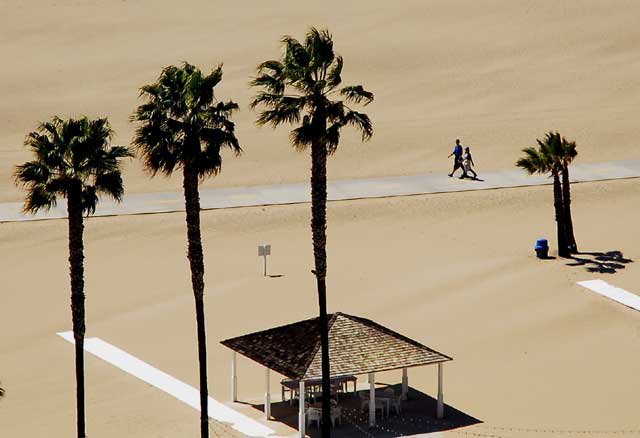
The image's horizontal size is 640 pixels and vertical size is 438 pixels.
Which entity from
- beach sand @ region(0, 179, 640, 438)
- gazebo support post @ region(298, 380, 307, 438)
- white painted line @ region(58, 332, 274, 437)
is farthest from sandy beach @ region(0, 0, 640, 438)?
gazebo support post @ region(298, 380, 307, 438)

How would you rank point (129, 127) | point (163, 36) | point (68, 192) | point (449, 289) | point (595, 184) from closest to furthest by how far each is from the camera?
1. point (68, 192)
2. point (449, 289)
3. point (595, 184)
4. point (129, 127)
5. point (163, 36)

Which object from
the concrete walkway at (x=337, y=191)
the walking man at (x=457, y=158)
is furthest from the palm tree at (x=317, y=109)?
the walking man at (x=457, y=158)

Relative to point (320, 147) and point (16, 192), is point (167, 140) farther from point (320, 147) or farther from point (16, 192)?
point (16, 192)

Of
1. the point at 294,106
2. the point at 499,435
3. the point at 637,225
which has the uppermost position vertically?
the point at 294,106

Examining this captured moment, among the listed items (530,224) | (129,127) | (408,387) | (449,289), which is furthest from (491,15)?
(408,387)

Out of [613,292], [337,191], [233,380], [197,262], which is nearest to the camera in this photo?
[197,262]

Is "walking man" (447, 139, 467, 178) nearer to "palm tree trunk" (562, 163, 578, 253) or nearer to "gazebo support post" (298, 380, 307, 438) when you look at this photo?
"palm tree trunk" (562, 163, 578, 253)

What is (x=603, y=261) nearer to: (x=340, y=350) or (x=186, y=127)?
(x=340, y=350)

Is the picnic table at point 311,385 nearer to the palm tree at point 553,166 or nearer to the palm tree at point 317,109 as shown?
the palm tree at point 317,109

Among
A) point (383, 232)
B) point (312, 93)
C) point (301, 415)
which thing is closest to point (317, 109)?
point (312, 93)
